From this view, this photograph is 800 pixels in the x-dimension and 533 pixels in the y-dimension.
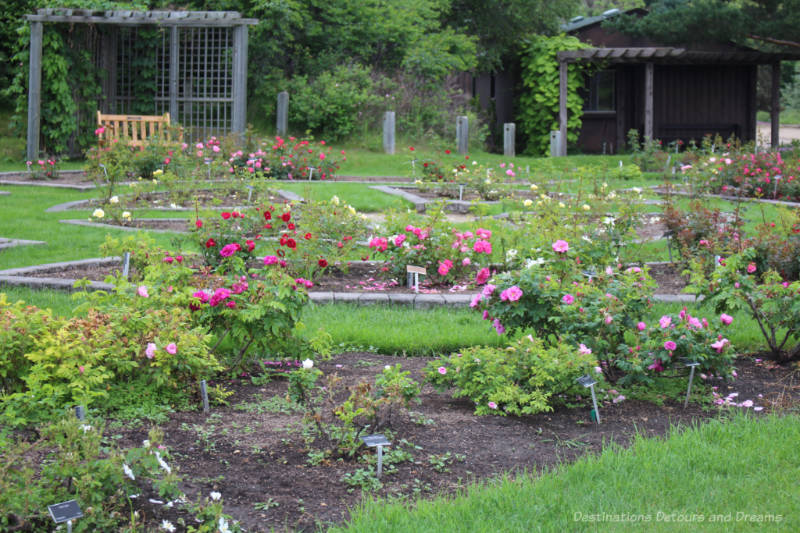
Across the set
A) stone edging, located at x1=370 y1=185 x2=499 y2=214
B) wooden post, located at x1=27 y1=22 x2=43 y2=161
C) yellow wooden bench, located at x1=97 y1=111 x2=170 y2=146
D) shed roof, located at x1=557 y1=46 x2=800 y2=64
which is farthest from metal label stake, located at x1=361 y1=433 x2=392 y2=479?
shed roof, located at x1=557 y1=46 x2=800 y2=64

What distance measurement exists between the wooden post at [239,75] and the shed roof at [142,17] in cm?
23

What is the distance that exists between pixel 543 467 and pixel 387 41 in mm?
18255

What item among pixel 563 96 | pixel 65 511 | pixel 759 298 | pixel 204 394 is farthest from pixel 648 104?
pixel 65 511

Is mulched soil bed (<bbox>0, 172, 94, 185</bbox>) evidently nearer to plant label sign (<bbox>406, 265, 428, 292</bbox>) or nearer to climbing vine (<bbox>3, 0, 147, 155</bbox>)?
climbing vine (<bbox>3, 0, 147, 155</bbox>)

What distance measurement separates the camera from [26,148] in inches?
627

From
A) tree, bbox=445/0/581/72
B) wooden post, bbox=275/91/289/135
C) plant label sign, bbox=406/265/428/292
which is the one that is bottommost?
plant label sign, bbox=406/265/428/292

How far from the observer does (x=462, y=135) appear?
17812 mm

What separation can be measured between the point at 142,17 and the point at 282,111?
309cm

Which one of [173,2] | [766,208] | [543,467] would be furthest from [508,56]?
[543,467]

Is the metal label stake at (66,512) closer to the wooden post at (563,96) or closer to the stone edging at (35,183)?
the stone edging at (35,183)

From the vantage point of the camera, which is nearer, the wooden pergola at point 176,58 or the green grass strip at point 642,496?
the green grass strip at point 642,496

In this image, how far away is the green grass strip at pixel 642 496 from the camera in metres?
2.93

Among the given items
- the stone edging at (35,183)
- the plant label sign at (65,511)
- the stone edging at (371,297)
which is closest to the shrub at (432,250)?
the stone edging at (371,297)

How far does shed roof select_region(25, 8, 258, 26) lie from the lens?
15016 millimetres
